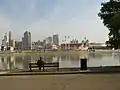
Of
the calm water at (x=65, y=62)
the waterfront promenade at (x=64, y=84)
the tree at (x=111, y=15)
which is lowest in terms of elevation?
the calm water at (x=65, y=62)

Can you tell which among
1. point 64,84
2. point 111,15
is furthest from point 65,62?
point 64,84

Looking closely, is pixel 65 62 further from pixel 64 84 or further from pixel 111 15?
pixel 64 84

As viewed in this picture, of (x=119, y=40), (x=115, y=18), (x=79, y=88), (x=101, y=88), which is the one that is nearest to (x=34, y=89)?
(x=79, y=88)

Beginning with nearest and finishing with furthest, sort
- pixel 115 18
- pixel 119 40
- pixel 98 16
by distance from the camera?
1. pixel 115 18
2. pixel 119 40
3. pixel 98 16

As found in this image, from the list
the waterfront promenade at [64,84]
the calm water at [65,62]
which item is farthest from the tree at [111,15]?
the waterfront promenade at [64,84]

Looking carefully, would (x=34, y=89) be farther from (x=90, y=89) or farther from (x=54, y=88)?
(x=90, y=89)

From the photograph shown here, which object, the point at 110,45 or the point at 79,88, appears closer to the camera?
the point at 79,88

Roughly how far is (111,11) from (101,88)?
58.9 feet

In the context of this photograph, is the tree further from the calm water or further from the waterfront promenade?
the waterfront promenade

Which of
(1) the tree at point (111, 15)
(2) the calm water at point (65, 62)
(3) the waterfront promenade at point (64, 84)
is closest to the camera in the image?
(3) the waterfront promenade at point (64, 84)

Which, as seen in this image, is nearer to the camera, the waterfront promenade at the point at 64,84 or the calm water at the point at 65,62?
the waterfront promenade at the point at 64,84

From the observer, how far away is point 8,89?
1491cm

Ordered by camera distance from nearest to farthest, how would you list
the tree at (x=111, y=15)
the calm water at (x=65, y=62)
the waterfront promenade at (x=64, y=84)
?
1. the waterfront promenade at (x=64, y=84)
2. the tree at (x=111, y=15)
3. the calm water at (x=65, y=62)

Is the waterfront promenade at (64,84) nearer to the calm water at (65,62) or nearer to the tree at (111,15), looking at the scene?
the tree at (111,15)
